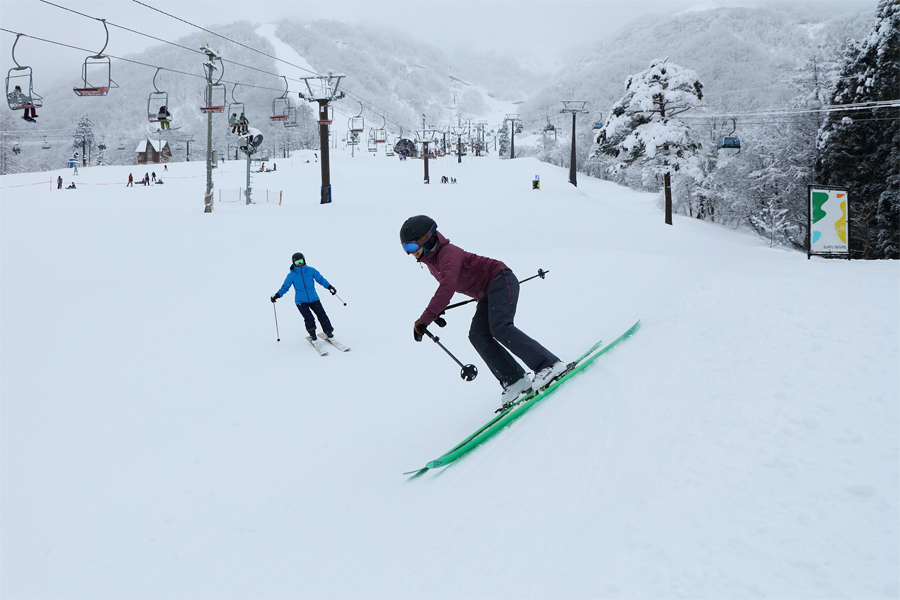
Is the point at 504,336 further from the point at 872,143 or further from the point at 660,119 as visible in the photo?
the point at 872,143

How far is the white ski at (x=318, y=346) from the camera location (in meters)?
A: 9.07

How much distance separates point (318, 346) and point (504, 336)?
5598mm

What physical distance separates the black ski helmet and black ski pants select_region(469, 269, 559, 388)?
2.60 ft

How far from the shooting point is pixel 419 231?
4.45 m

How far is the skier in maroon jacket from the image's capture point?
446cm

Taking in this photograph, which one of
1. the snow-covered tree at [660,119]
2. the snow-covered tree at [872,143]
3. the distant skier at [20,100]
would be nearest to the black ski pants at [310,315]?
the distant skier at [20,100]

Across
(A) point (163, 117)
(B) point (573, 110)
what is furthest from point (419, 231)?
(B) point (573, 110)

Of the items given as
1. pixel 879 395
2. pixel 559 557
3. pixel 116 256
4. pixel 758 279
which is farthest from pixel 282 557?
pixel 116 256

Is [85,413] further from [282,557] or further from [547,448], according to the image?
[547,448]

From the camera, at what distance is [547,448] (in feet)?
12.4

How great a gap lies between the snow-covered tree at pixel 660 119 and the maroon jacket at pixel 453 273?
936 inches

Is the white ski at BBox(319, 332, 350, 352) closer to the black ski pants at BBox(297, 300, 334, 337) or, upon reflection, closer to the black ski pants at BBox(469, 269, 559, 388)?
the black ski pants at BBox(297, 300, 334, 337)

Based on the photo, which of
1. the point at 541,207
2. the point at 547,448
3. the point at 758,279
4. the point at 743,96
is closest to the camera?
the point at 547,448

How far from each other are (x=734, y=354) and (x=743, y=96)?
404 feet
